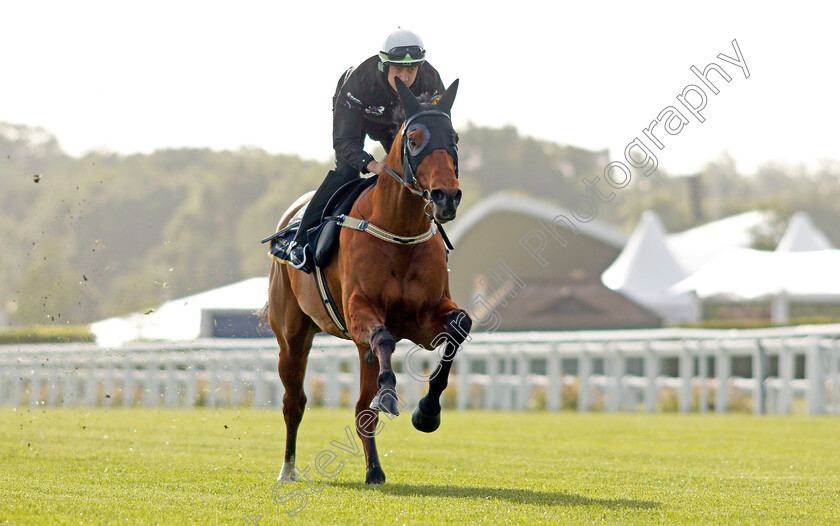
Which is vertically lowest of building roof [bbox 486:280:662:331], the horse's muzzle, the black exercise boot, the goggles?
building roof [bbox 486:280:662:331]

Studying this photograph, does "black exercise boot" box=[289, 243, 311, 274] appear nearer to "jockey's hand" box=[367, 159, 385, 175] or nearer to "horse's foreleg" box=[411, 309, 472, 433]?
"jockey's hand" box=[367, 159, 385, 175]

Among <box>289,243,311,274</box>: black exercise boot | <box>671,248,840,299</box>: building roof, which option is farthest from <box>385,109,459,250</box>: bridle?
<box>671,248,840,299</box>: building roof

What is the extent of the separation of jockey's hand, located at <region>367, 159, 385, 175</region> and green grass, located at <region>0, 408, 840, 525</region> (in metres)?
1.87

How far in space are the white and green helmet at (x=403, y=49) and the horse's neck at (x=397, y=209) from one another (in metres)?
0.60

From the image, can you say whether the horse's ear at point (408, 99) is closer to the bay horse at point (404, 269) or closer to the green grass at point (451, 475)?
the bay horse at point (404, 269)

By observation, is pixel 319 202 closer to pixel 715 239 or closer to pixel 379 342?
pixel 379 342

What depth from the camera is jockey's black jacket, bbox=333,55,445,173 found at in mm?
7457

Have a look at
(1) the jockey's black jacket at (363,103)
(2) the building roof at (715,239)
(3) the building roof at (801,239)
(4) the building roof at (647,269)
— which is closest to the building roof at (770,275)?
(4) the building roof at (647,269)

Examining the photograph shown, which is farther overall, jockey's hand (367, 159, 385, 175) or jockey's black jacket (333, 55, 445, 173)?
jockey's black jacket (333, 55, 445, 173)

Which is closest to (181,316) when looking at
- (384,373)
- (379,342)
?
(379,342)

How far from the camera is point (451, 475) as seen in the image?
765 cm

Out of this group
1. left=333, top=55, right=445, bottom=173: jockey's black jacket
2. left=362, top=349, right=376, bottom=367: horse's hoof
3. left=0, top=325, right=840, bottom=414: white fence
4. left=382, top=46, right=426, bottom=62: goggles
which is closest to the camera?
left=362, top=349, right=376, bottom=367: horse's hoof

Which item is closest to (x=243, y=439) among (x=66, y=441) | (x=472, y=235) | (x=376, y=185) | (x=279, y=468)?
(x=66, y=441)

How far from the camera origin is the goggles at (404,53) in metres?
7.25
